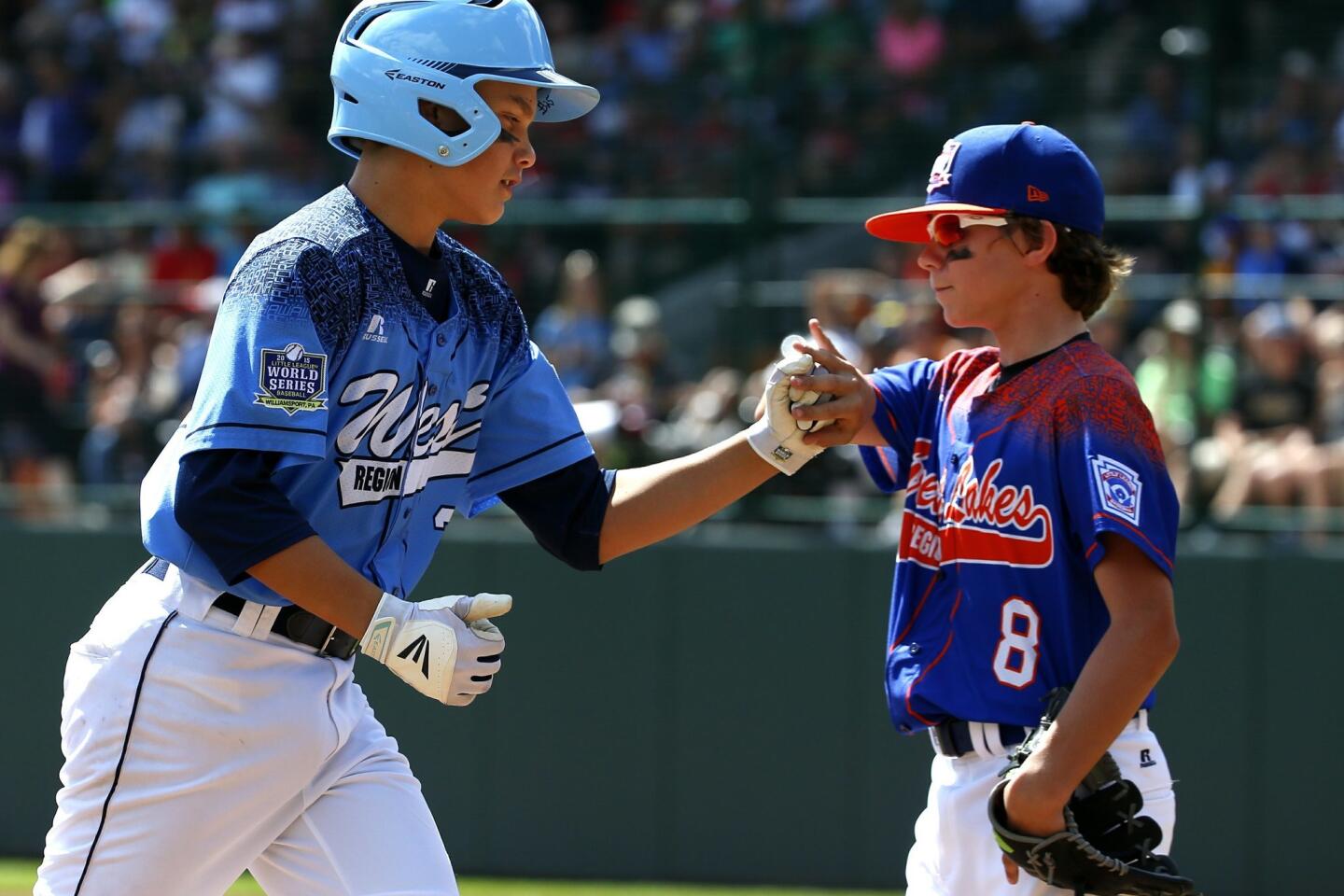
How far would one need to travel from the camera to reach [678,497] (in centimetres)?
371

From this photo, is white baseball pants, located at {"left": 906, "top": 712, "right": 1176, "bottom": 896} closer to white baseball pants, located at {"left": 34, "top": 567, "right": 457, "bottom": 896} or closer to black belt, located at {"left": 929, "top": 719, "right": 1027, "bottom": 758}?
black belt, located at {"left": 929, "top": 719, "right": 1027, "bottom": 758}

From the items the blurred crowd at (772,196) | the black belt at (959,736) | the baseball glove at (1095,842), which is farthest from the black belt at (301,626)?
the blurred crowd at (772,196)

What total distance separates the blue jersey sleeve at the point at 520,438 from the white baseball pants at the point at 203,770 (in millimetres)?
610

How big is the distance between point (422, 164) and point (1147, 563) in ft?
5.13

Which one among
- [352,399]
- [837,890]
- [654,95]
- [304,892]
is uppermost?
[654,95]

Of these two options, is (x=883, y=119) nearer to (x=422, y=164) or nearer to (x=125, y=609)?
(x=422, y=164)

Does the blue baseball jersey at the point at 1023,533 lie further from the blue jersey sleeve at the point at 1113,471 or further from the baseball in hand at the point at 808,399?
the baseball in hand at the point at 808,399

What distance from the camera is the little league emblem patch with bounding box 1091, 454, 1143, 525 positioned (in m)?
3.00

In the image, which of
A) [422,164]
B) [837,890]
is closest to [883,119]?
[837,890]

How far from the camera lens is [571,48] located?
940 cm

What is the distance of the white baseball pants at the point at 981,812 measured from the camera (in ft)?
10.5

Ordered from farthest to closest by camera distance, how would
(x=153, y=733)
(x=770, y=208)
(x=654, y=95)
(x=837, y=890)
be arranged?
(x=654, y=95)
(x=770, y=208)
(x=837, y=890)
(x=153, y=733)

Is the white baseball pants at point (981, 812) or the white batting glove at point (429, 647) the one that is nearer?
the white batting glove at point (429, 647)

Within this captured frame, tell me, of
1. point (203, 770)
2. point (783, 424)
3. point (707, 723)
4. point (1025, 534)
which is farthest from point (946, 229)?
point (707, 723)
